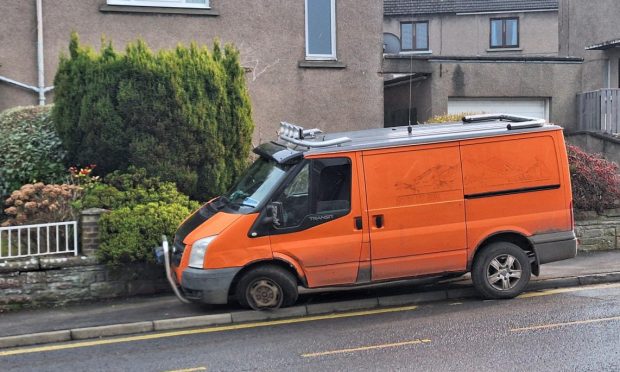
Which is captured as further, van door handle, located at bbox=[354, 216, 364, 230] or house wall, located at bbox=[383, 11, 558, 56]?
house wall, located at bbox=[383, 11, 558, 56]

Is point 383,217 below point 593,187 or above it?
below

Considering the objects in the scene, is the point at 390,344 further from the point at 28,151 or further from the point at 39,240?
the point at 28,151

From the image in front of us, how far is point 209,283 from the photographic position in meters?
7.63

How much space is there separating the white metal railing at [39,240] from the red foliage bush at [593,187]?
324 inches

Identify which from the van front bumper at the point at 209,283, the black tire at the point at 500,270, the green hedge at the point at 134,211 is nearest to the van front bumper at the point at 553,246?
the black tire at the point at 500,270

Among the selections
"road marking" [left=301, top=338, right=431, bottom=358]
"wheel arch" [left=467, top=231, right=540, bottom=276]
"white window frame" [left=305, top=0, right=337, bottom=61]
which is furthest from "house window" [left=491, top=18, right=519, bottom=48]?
"road marking" [left=301, top=338, right=431, bottom=358]

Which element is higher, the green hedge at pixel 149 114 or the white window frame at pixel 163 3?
the white window frame at pixel 163 3

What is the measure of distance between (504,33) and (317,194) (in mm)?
24947

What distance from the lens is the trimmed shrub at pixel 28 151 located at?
1018 cm

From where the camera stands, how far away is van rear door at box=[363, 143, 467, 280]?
26.1 feet

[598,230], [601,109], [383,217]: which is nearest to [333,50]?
[598,230]

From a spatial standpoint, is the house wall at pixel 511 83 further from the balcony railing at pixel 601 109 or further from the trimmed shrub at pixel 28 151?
the trimmed shrub at pixel 28 151

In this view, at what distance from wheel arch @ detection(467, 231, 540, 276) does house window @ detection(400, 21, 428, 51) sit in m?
23.5

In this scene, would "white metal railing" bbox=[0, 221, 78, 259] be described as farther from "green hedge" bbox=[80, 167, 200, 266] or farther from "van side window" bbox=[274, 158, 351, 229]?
"van side window" bbox=[274, 158, 351, 229]
